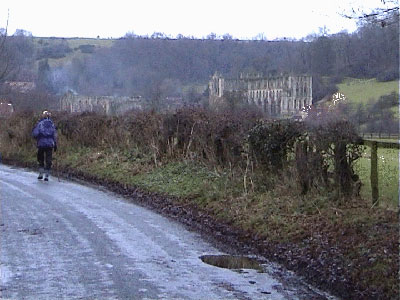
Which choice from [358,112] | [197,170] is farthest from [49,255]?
[197,170]

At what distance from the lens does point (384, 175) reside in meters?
12.4

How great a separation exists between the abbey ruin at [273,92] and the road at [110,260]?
5.28m

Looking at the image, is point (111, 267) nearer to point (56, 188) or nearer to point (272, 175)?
point (272, 175)

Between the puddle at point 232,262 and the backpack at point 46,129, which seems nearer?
the puddle at point 232,262

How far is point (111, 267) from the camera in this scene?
9.90m

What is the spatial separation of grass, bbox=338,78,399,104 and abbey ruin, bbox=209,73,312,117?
131cm

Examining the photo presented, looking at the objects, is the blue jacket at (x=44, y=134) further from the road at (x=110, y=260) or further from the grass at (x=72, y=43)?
the grass at (x=72, y=43)

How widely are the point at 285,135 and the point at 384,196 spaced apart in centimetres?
347

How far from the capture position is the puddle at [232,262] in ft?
33.7

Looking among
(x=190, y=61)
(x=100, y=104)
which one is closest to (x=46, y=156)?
(x=100, y=104)

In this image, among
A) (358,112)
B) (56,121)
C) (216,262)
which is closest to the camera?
(216,262)

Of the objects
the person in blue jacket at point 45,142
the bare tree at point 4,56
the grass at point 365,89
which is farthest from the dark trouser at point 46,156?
the bare tree at point 4,56

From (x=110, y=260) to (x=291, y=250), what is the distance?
2622 millimetres

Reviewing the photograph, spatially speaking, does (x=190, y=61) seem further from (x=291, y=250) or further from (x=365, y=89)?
(x=291, y=250)
